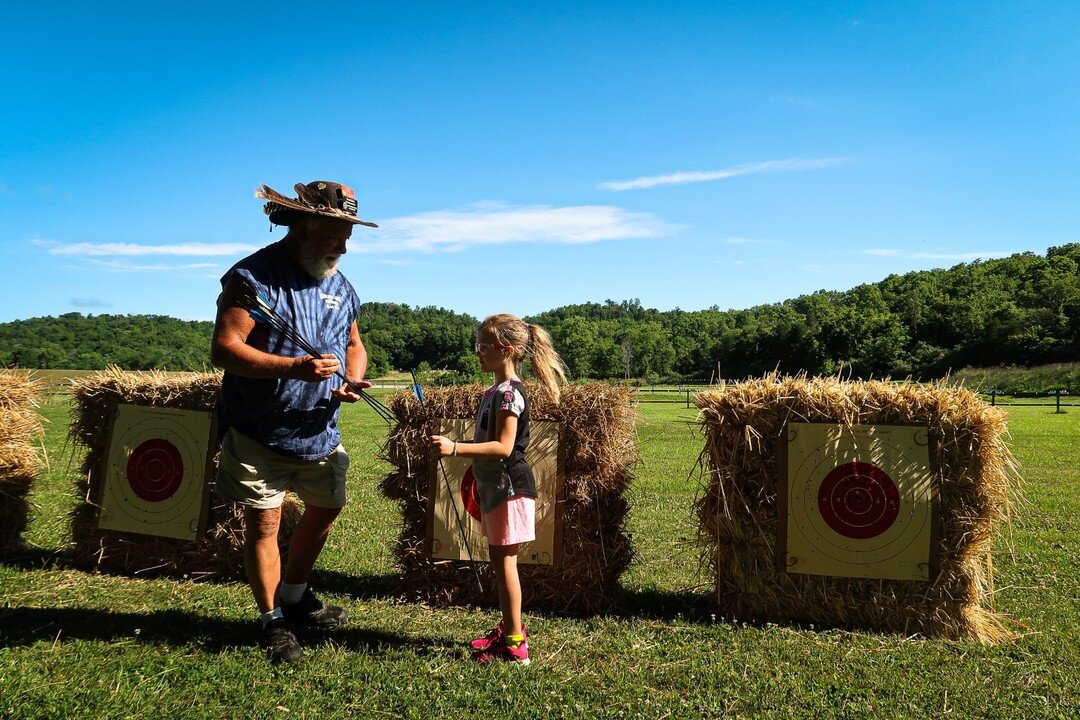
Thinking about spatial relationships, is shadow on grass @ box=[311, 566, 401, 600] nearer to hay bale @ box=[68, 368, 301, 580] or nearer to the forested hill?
hay bale @ box=[68, 368, 301, 580]

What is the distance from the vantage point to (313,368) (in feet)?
11.9

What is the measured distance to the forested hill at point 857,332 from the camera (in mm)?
59744

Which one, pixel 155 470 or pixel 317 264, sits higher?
pixel 317 264

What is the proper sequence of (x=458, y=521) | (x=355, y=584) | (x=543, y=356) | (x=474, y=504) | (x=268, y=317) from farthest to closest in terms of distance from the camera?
(x=355, y=584)
(x=474, y=504)
(x=458, y=521)
(x=543, y=356)
(x=268, y=317)

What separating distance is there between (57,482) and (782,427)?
33.1 feet

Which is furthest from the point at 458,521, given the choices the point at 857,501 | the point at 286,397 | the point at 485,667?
the point at 857,501

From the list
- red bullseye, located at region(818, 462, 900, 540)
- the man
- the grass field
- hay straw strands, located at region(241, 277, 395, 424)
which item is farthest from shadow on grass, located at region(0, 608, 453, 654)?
red bullseye, located at region(818, 462, 900, 540)

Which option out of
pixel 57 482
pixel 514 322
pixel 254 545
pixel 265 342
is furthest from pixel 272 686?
pixel 57 482

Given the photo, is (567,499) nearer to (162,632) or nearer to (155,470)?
(162,632)

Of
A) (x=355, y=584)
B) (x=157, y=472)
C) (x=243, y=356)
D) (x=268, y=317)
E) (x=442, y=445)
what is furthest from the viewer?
(x=157, y=472)

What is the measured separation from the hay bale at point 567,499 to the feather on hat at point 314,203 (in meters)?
1.55

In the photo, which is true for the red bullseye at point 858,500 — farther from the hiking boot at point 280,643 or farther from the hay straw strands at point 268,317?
the hiking boot at point 280,643

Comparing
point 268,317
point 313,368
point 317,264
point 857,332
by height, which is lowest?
point 313,368

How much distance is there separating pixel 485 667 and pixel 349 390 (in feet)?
5.69
